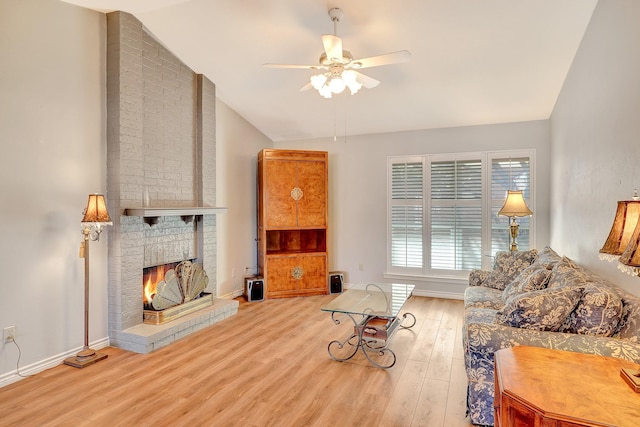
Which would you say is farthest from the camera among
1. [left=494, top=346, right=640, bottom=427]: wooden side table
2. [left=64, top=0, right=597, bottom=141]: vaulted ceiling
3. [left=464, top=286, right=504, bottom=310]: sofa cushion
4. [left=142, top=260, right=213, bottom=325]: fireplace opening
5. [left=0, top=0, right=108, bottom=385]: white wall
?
[left=142, top=260, right=213, bottom=325]: fireplace opening

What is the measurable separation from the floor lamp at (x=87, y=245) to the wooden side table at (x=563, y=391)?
3252 mm

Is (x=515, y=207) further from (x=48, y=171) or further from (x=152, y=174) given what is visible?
(x=48, y=171)

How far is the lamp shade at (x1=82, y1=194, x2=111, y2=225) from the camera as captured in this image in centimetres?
316

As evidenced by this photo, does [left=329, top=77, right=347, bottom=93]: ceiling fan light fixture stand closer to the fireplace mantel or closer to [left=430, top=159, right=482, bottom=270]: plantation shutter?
the fireplace mantel

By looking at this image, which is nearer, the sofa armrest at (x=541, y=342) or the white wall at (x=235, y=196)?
the sofa armrest at (x=541, y=342)

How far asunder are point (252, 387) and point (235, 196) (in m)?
3.30

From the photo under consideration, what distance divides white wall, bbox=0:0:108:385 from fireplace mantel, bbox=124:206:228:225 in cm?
46

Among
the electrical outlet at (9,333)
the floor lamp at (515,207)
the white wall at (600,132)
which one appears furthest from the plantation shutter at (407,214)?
the electrical outlet at (9,333)

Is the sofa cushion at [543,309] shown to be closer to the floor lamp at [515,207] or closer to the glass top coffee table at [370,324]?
the glass top coffee table at [370,324]

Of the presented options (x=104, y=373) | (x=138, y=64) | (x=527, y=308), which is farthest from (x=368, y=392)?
(x=138, y=64)

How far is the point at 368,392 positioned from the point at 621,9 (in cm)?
309

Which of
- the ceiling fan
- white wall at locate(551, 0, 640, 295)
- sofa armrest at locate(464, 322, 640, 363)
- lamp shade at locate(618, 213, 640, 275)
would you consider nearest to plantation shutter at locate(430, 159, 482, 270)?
white wall at locate(551, 0, 640, 295)

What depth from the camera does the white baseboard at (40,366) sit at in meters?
2.85

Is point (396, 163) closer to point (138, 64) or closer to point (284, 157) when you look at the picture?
point (284, 157)
